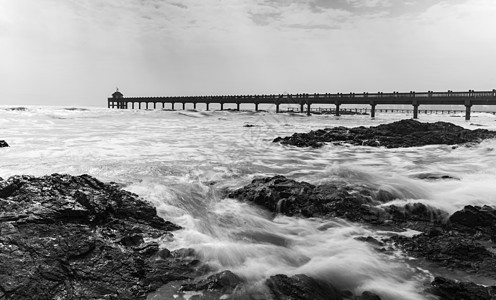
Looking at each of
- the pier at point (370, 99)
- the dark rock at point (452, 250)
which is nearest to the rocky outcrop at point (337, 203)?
the dark rock at point (452, 250)

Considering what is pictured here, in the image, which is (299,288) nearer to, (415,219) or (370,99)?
(415,219)

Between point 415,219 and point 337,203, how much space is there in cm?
172

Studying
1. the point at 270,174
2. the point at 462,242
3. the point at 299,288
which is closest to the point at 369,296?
the point at 299,288

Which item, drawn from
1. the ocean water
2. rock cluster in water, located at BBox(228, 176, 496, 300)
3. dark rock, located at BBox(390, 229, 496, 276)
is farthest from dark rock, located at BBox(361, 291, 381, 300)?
dark rock, located at BBox(390, 229, 496, 276)

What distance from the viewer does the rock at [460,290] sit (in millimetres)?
4185

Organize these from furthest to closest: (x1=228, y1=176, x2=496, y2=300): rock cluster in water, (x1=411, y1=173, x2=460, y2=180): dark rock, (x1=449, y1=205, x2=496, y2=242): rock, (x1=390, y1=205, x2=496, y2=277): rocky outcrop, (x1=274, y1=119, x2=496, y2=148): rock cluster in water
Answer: (x1=274, y1=119, x2=496, y2=148): rock cluster in water, (x1=411, y1=173, x2=460, y2=180): dark rock, (x1=449, y1=205, x2=496, y2=242): rock, (x1=390, y1=205, x2=496, y2=277): rocky outcrop, (x1=228, y1=176, x2=496, y2=300): rock cluster in water

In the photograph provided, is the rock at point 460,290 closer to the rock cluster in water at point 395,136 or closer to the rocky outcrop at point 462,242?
the rocky outcrop at point 462,242

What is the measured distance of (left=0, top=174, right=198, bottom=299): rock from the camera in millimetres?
4016

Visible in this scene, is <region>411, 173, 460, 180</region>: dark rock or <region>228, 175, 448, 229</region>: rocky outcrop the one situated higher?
<region>411, 173, 460, 180</region>: dark rock

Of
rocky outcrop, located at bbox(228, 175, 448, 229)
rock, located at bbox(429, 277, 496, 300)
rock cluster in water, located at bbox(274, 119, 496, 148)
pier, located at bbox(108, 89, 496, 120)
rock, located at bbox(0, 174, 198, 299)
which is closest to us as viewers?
rock, located at bbox(0, 174, 198, 299)

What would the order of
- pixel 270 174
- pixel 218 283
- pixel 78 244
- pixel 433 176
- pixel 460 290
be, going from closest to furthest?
pixel 460 290 → pixel 218 283 → pixel 78 244 → pixel 433 176 → pixel 270 174

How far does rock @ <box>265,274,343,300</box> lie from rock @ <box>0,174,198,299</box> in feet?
4.21

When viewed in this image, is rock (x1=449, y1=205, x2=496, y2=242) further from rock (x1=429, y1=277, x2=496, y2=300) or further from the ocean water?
rock (x1=429, y1=277, x2=496, y2=300)

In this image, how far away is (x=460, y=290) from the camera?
430cm
